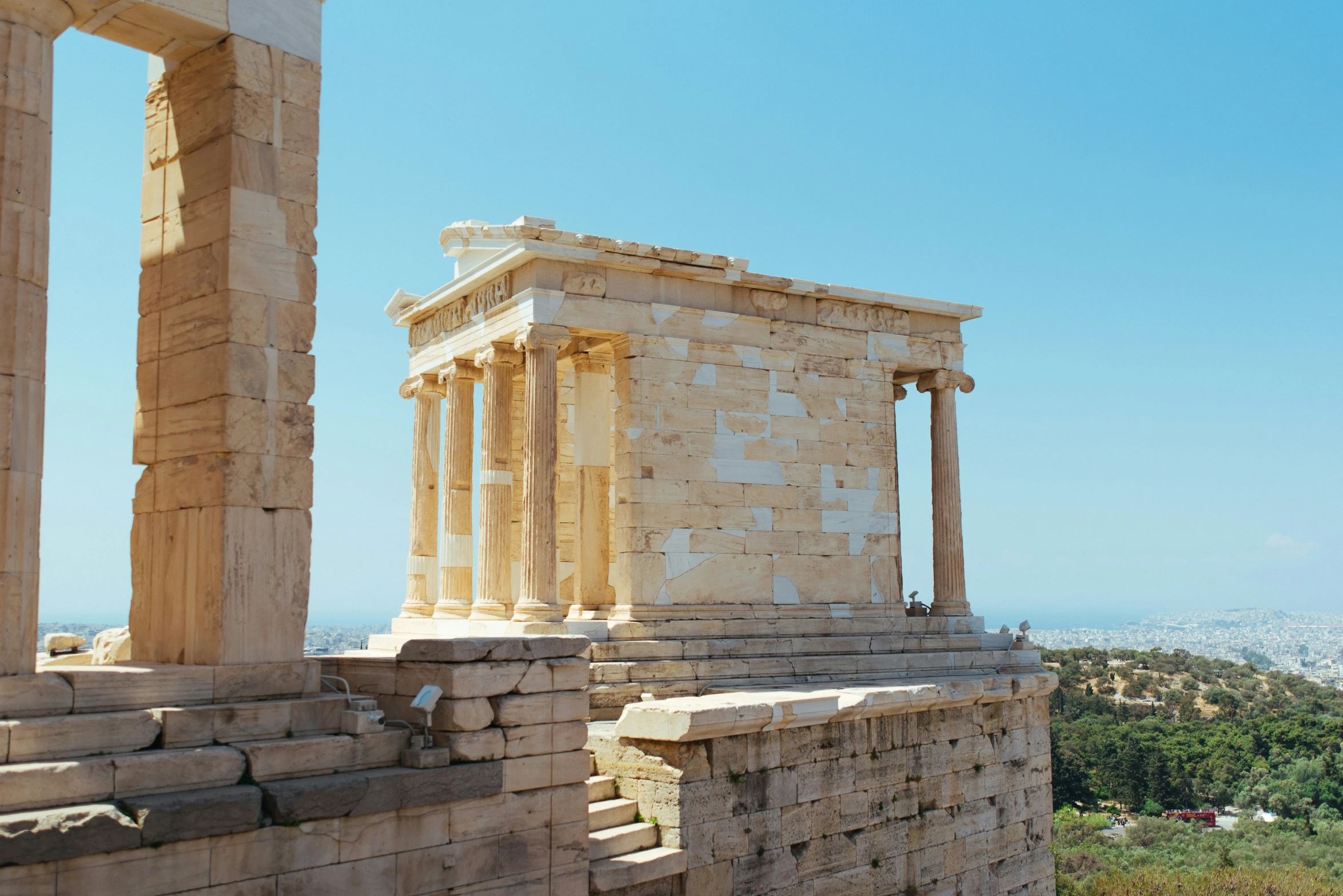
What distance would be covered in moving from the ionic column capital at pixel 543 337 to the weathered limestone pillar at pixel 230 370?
25.4ft

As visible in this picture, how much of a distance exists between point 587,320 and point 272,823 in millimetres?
10985

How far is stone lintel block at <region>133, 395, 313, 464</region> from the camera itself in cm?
936

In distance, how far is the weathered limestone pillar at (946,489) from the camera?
21.5 meters

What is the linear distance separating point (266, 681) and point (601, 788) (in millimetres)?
4863

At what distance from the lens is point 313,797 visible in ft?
27.9

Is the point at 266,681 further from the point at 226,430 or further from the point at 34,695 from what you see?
the point at 226,430

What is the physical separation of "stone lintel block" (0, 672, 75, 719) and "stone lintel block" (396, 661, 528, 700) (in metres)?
2.74

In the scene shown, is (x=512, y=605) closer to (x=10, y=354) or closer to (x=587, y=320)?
(x=587, y=320)

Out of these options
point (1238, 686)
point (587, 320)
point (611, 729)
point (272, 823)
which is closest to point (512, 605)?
point (587, 320)

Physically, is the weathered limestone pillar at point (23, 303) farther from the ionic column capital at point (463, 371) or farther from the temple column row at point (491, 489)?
the ionic column capital at point (463, 371)

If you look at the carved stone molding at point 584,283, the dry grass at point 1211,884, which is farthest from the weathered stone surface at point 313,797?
the dry grass at point 1211,884

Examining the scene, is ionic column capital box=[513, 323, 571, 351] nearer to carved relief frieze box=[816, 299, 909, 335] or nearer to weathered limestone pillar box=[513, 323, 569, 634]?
weathered limestone pillar box=[513, 323, 569, 634]

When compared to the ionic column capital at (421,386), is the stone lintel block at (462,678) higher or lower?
lower

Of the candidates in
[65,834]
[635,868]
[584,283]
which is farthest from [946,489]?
[65,834]
